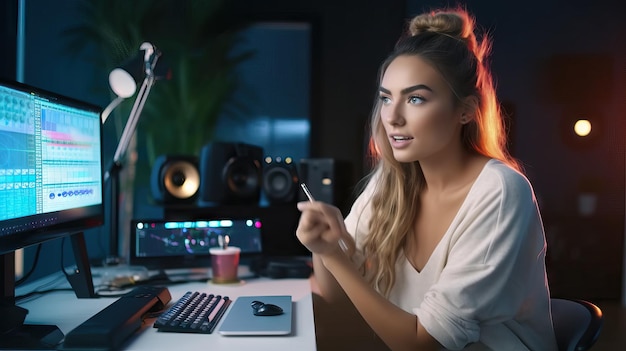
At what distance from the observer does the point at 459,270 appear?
116 centimetres

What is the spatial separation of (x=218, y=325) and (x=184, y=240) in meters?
0.66

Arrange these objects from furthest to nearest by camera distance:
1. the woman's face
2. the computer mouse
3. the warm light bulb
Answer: the warm light bulb < the woman's face < the computer mouse

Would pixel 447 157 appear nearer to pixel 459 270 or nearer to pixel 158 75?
pixel 459 270

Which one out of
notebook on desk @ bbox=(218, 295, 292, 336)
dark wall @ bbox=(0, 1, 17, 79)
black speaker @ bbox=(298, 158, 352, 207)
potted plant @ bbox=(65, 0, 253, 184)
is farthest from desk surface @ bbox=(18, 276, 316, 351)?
potted plant @ bbox=(65, 0, 253, 184)

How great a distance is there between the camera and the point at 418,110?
4.25 feet

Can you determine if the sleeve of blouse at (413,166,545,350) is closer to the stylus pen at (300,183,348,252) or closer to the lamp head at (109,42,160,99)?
the stylus pen at (300,183,348,252)

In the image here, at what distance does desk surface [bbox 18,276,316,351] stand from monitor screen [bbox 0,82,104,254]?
0.19m

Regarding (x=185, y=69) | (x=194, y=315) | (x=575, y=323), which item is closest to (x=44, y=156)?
(x=194, y=315)

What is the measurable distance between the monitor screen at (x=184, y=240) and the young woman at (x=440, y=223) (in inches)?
14.9

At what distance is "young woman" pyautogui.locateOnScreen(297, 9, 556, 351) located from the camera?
1.15 m

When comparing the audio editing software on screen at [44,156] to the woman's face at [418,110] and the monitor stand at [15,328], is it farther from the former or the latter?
the woman's face at [418,110]

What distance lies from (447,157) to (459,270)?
358mm

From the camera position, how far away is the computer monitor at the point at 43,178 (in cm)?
106

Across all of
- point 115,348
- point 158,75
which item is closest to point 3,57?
point 158,75
